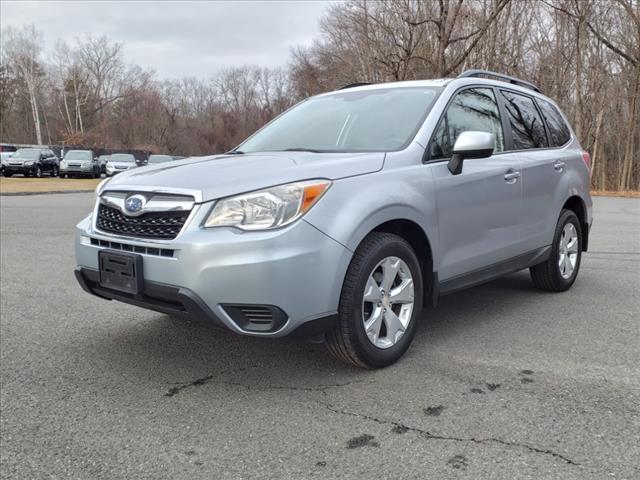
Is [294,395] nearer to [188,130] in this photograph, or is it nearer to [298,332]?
[298,332]

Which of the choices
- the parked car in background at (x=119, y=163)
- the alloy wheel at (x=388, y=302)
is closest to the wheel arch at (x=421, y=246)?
the alloy wheel at (x=388, y=302)

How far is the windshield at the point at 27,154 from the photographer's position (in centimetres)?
3238

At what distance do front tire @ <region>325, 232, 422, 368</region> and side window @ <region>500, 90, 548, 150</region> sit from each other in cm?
187

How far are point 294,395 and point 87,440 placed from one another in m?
1.05

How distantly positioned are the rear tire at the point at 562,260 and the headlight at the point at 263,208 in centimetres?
312

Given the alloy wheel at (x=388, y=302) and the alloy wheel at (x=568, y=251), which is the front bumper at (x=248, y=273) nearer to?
the alloy wheel at (x=388, y=302)

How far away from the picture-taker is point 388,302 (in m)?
3.47

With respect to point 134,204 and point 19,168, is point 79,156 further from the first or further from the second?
point 134,204

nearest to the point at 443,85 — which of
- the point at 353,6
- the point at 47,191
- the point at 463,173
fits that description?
the point at 463,173

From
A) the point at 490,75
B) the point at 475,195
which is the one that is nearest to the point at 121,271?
the point at 475,195

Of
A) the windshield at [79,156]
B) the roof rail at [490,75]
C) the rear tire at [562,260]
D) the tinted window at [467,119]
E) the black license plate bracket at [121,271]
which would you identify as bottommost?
the rear tire at [562,260]

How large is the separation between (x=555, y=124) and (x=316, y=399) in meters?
3.93

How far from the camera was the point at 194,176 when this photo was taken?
129 inches

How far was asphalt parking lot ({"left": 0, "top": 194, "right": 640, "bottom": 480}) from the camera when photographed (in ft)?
8.14
